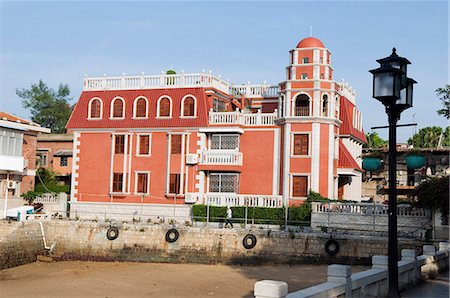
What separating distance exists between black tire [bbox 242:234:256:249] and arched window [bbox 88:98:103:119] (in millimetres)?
16010

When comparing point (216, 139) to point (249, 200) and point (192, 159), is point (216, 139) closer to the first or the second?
point (192, 159)

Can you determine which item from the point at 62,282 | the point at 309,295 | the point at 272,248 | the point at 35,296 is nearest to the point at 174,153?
the point at 272,248

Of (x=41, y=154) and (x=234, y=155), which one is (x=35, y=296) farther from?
(x=41, y=154)

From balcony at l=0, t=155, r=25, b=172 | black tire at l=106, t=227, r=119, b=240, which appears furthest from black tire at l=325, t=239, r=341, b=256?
balcony at l=0, t=155, r=25, b=172

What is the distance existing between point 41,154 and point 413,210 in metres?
33.9

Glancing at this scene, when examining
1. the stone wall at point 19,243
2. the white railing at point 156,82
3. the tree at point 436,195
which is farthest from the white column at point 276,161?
the stone wall at point 19,243

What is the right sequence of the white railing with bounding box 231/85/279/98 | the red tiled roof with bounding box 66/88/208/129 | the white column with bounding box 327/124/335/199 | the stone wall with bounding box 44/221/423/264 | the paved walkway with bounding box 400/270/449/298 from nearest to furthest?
the paved walkway with bounding box 400/270/449/298 < the stone wall with bounding box 44/221/423/264 < the white column with bounding box 327/124/335/199 < the red tiled roof with bounding box 66/88/208/129 < the white railing with bounding box 231/85/279/98

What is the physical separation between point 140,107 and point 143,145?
270cm

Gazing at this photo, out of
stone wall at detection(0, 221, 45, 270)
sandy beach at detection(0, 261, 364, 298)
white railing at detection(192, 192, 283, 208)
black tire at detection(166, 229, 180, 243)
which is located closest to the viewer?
sandy beach at detection(0, 261, 364, 298)

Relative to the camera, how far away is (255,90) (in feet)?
146

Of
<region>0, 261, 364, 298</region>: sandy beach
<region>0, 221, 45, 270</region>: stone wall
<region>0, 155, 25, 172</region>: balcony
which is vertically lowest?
<region>0, 261, 364, 298</region>: sandy beach

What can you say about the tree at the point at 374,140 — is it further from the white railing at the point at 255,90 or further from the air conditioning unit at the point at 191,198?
the air conditioning unit at the point at 191,198

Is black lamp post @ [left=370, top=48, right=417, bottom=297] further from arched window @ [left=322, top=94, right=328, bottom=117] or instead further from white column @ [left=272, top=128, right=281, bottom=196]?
white column @ [left=272, top=128, right=281, bottom=196]

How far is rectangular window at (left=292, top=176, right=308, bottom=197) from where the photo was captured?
3756 centimetres
